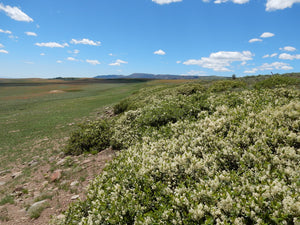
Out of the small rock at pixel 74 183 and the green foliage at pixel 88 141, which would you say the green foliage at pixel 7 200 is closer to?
the small rock at pixel 74 183

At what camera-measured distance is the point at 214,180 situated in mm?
4496

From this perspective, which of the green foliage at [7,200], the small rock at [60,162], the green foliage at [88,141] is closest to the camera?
the green foliage at [7,200]

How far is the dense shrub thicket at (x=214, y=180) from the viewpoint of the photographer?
3643 mm

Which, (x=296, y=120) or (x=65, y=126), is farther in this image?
(x=65, y=126)

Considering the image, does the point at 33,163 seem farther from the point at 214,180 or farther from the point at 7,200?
the point at 214,180

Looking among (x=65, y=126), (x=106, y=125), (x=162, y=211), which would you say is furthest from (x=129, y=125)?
(x=65, y=126)

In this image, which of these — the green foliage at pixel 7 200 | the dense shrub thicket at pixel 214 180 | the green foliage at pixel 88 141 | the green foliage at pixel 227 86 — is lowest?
the green foliage at pixel 7 200

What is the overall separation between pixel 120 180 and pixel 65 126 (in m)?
18.2

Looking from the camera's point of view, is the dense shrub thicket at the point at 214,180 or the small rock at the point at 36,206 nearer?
the dense shrub thicket at the point at 214,180

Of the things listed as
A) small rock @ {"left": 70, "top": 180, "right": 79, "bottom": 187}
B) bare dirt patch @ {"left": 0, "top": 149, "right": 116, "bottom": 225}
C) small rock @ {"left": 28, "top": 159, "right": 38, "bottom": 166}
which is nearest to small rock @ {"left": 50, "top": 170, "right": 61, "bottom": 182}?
bare dirt patch @ {"left": 0, "top": 149, "right": 116, "bottom": 225}

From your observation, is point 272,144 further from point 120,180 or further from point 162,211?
point 120,180

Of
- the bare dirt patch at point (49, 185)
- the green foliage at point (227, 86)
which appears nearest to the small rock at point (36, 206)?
the bare dirt patch at point (49, 185)

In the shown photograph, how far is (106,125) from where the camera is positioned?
14547mm

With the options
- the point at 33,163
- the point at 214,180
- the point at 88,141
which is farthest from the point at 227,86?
the point at 33,163
